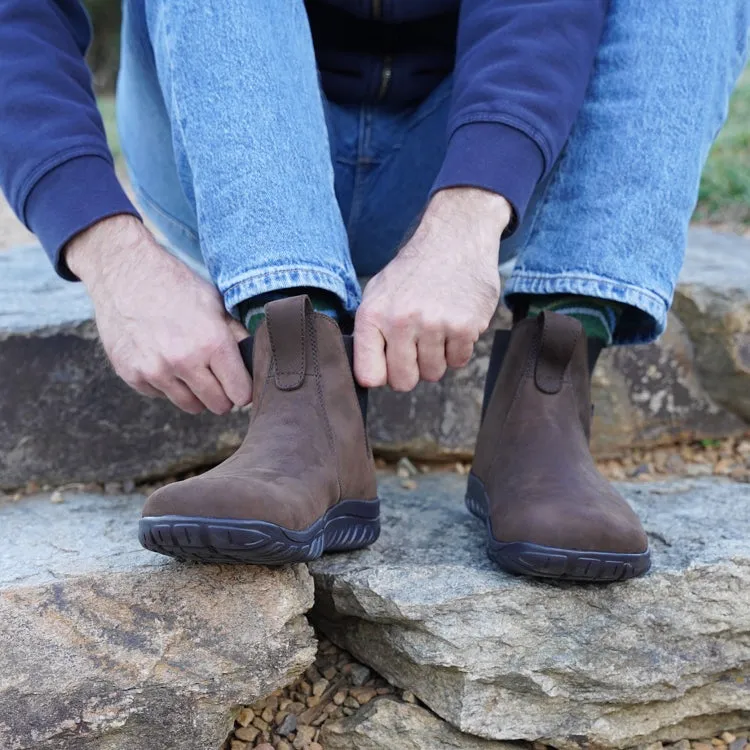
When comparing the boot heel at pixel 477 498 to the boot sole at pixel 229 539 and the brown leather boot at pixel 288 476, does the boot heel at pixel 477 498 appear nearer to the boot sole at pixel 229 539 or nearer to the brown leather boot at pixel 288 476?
the brown leather boot at pixel 288 476

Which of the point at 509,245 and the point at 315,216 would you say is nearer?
the point at 315,216

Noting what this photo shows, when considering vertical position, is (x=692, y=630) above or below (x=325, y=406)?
below

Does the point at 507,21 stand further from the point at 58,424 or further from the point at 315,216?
the point at 58,424

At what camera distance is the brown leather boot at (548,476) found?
1.13m

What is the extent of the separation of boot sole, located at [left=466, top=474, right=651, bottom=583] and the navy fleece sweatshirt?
1.50ft

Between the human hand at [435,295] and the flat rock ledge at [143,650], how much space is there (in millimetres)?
327

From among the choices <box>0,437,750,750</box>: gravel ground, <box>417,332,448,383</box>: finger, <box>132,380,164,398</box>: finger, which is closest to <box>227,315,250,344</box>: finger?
<box>132,380,164,398</box>: finger

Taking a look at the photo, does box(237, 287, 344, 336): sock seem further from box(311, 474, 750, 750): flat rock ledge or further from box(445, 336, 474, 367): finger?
box(311, 474, 750, 750): flat rock ledge

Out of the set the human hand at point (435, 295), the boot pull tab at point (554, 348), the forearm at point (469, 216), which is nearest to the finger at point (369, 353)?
the human hand at point (435, 295)

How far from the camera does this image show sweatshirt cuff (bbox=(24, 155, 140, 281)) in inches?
48.1

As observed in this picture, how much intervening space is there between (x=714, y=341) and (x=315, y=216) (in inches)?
48.9

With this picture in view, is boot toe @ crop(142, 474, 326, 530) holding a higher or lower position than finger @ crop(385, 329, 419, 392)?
lower

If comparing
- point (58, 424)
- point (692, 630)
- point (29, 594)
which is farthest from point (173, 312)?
point (692, 630)

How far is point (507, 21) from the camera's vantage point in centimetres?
127
